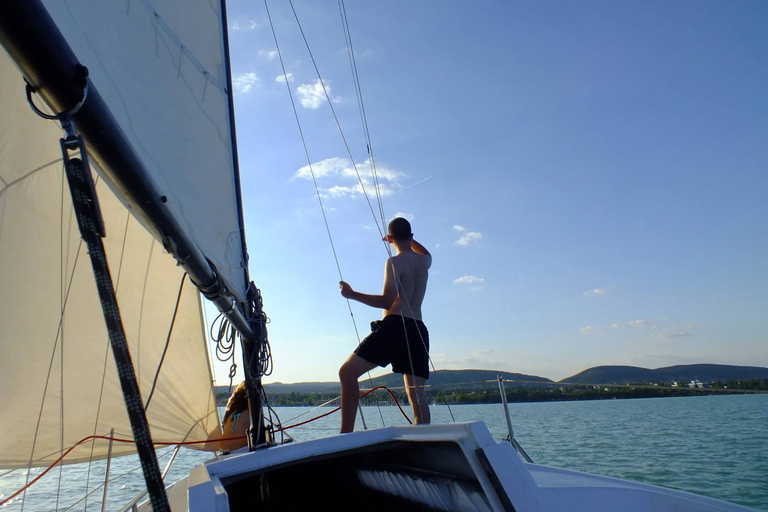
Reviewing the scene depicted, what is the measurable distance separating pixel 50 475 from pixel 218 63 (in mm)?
13817

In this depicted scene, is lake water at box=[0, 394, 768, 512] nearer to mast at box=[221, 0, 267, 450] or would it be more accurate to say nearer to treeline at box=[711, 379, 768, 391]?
mast at box=[221, 0, 267, 450]

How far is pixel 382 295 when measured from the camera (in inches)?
112

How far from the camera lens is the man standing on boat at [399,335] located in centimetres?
262

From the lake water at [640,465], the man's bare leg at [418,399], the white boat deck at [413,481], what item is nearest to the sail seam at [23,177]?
the white boat deck at [413,481]

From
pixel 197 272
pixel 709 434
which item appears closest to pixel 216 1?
pixel 197 272

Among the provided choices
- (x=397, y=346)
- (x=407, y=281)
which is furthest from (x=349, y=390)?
(x=407, y=281)

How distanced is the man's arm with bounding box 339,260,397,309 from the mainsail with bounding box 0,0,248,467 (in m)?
0.62

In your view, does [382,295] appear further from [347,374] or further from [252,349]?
[252,349]

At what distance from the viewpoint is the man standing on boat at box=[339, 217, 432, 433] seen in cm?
262

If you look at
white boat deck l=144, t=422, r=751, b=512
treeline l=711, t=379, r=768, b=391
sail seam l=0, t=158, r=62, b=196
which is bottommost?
white boat deck l=144, t=422, r=751, b=512

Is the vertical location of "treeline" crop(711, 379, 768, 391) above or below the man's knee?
below

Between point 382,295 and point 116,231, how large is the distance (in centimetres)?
208

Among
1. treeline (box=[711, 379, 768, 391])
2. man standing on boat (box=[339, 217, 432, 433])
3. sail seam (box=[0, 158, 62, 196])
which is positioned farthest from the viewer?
man standing on boat (box=[339, 217, 432, 433])

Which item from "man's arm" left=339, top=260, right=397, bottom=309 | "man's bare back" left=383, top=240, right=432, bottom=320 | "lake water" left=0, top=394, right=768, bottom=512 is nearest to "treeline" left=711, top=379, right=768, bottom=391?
"man's bare back" left=383, top=240, right=432, bottom=320
